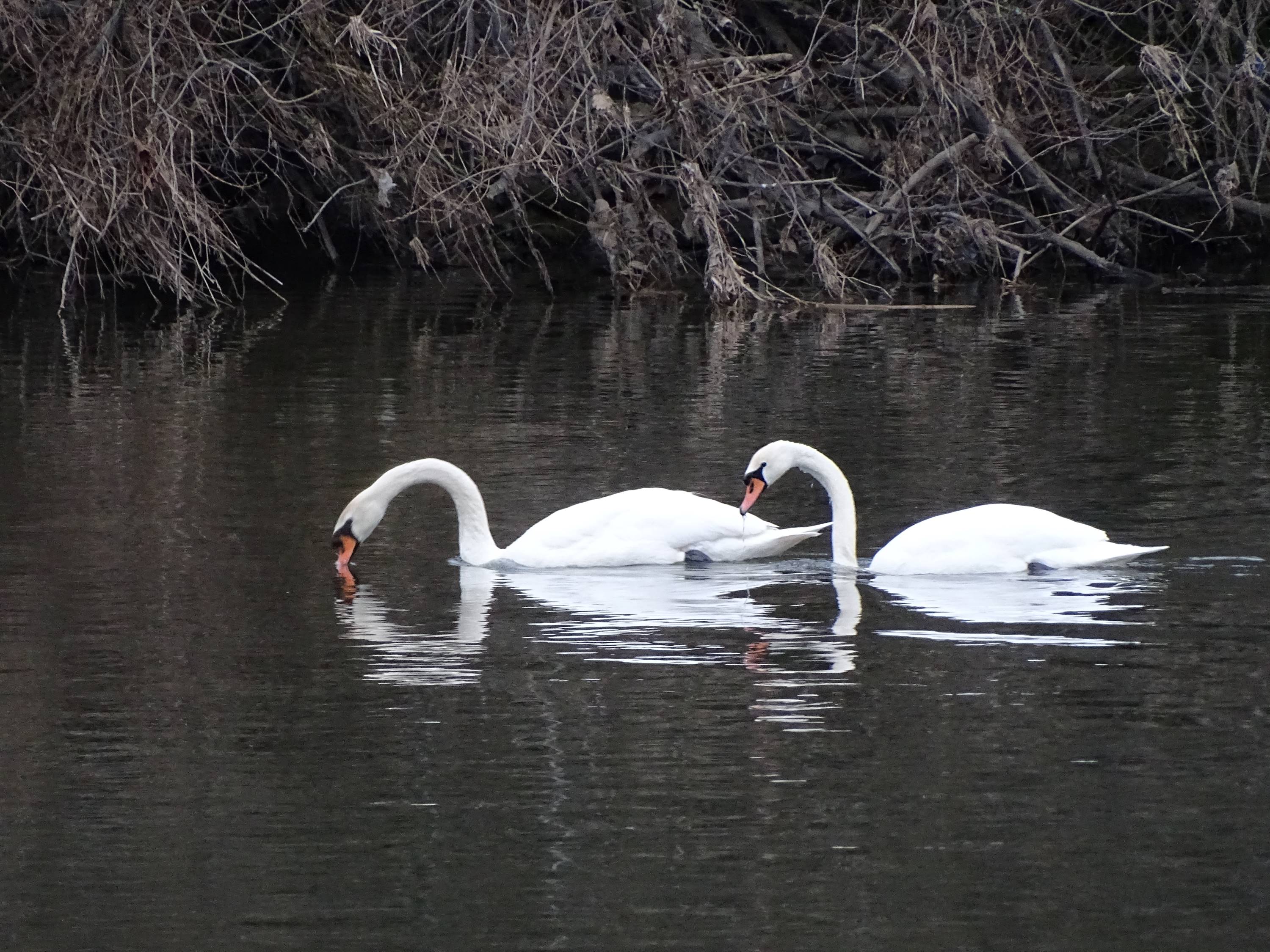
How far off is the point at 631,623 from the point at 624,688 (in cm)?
123

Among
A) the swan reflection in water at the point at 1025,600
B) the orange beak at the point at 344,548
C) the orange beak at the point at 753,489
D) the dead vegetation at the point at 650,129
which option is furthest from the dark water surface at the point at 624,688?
the dead vegetation at the point at 650,129

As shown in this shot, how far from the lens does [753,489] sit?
10383 mm

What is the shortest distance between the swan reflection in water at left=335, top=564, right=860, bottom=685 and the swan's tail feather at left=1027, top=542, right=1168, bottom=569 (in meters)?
0.80

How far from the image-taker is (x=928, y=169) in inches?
850

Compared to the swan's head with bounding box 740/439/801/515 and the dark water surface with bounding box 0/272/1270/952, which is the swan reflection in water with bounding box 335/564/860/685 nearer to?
the dark water surface with bounding box 0/272/1270/952

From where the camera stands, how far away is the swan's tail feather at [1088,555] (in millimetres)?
9648

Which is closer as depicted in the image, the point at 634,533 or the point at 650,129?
the point at 634,533

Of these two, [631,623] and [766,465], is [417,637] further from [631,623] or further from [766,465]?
[766,465]

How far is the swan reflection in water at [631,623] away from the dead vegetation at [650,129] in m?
9.60

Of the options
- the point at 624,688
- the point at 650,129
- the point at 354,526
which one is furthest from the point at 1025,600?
the point at 650,129

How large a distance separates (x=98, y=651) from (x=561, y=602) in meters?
1.95

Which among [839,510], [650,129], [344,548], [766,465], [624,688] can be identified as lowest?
[624,688]

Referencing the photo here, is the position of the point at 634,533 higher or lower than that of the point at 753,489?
lower

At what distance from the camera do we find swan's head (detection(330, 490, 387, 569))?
33.5ft
